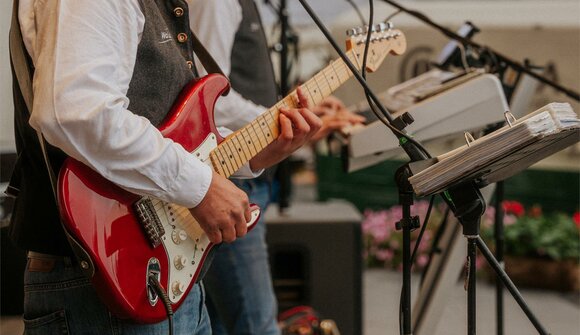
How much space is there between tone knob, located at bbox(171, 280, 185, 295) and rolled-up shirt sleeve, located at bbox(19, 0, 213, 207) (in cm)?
19

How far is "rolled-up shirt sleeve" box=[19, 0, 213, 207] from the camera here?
117 centimetres

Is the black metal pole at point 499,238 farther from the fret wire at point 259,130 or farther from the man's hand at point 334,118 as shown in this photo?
the fret wire at point 259,130

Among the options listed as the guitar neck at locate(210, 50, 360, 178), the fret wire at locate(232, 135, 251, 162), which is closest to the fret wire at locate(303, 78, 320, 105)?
the guitar neck at locate(210, 50, 360, 178)

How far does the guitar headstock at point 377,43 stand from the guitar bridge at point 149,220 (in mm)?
702

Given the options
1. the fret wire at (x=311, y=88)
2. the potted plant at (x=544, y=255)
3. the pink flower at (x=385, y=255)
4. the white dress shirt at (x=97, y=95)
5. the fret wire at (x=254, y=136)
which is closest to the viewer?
the white dress shirt at (x=97, y=95)

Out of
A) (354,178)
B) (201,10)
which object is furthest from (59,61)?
(354,178)

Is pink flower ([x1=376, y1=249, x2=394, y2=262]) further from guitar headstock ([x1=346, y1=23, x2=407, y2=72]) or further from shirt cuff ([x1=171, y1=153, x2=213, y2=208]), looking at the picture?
shirt cuff ([x1=171, y1=153, x2=213, y2=208])

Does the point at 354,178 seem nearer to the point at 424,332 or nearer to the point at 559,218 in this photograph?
the point at 559,218

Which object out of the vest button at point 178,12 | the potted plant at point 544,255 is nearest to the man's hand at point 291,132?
the vest button at point 178,12

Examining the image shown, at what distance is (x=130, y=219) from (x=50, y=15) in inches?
14.4

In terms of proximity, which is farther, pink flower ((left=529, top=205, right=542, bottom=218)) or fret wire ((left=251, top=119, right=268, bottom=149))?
pink flower ((left=529, top=205, right=542, bottom=218))

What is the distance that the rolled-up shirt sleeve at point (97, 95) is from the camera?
3.83 feet

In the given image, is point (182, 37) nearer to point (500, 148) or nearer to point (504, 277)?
point (500, 148)

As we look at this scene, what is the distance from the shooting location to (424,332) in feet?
8.09
